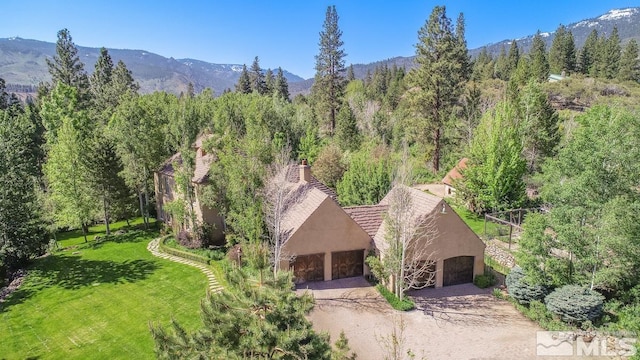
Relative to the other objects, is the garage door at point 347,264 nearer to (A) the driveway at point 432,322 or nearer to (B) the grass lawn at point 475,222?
(A) the driveway at point 432,322

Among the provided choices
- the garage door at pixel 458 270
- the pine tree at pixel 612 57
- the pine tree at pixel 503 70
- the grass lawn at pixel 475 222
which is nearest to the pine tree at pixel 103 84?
the grass lawn at pixel 475 222

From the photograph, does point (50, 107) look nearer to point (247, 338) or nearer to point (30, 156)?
point (30, 156)

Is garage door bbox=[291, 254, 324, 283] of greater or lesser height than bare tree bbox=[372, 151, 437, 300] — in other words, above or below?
below

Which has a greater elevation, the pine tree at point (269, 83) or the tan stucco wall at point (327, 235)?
the pine tree at point (269, 83)

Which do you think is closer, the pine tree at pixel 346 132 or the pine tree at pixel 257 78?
the pine tree at pixel 346 132

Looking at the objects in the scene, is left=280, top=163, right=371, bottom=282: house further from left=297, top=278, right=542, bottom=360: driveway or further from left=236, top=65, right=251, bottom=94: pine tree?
left=236, top=65, right=251, bottom=94: pine tree

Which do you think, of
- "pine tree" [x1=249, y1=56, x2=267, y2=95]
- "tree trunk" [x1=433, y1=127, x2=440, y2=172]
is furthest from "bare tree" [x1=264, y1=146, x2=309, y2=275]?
"pine tree" [x1=249, y1=56, x2=267, y2=95]
